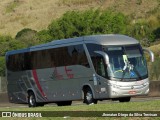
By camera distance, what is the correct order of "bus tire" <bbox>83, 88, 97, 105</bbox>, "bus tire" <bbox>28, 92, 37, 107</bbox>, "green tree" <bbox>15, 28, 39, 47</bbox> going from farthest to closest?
"green tree" <bbox>15, 28, 39, 47</bbox> < "bus tire" <bbox>28, 92, 37, 107</bbox> < "bus tire" <bbox>83, 88, 97, 105</bbox>

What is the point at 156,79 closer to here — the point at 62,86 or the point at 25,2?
the point at 62,86

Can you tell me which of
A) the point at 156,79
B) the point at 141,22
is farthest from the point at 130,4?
the point at 156,79

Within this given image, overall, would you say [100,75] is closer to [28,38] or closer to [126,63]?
[126,63]

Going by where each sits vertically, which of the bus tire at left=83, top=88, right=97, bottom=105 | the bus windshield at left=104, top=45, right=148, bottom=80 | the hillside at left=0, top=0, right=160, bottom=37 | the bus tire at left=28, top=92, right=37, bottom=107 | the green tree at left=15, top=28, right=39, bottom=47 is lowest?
the bus tire at left=28, top=92, right=37, bottom=107

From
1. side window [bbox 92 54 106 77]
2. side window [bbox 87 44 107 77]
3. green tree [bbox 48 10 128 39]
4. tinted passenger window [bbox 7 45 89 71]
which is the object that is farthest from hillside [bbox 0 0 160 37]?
side window [bbox 92 54 106 77]

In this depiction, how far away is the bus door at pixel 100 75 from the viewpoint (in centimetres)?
3088

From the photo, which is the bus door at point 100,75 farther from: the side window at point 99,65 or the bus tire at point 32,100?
the bus tire at point 32,100

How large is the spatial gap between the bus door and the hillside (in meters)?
66.6

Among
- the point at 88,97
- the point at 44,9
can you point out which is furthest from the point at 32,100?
the point at 44,9

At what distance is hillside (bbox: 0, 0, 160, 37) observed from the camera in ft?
336

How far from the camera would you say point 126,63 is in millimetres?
31000

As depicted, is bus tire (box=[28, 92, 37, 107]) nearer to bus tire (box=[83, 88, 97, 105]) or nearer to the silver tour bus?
the silver tour bus

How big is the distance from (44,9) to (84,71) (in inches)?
3240

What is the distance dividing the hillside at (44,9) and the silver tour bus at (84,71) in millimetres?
62063
